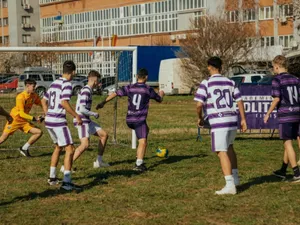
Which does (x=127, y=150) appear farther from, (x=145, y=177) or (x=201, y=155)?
(x=145, y=177)

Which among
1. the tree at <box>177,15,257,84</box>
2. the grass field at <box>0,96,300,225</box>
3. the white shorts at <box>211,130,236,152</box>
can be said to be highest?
the tree at <box>177,15,257,84</box>

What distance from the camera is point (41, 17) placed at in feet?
337

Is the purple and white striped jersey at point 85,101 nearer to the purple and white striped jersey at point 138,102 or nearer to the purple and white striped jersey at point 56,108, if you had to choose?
the purple and white striped jersey at point 138,102

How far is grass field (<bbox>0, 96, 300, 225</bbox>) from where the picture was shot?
349 inches

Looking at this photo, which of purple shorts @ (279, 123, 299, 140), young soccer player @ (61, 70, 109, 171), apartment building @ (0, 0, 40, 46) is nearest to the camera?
purple shorts @ (279, 123, 299, 140)

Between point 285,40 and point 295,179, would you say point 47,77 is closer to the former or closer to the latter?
point 295,179

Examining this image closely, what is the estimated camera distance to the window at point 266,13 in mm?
67500

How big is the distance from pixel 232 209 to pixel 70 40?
87736 mm

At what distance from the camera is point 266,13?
68.1 metres

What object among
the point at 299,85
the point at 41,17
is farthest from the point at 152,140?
the point at 41,17

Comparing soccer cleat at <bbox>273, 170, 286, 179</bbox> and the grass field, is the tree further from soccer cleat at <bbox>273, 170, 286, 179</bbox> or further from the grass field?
soccer cleat at <bbox>273, 170, 286, 179</bbox>

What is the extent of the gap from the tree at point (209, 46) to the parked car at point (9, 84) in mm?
27889

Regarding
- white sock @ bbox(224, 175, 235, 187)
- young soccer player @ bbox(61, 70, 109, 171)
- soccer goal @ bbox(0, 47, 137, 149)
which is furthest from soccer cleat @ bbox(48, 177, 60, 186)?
soccer goal @ bbox(0, 47, 137, 149)

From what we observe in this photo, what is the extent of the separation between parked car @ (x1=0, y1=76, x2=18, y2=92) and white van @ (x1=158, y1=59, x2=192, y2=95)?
31205 millimetres
